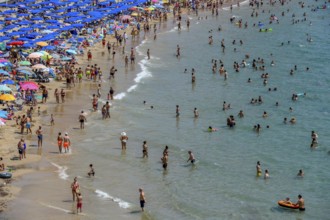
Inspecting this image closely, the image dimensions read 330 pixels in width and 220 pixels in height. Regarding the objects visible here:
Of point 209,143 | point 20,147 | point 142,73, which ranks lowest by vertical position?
point 209,143

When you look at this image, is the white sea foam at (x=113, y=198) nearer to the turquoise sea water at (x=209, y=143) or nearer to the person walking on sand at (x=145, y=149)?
the turquoise sea water at (x=209, y=143)

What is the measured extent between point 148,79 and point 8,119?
15.1m

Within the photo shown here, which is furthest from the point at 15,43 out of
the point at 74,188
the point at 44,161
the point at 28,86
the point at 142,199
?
the point at 142,199

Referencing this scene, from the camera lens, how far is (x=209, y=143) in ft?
116

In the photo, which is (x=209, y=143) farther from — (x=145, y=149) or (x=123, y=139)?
(x=123, y=139)

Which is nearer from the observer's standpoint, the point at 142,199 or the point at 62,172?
the point at 142,199

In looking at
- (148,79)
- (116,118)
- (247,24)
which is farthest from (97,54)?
(247,24)

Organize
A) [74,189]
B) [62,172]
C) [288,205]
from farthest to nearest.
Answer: [62,172]
[288,205]
[74,189]

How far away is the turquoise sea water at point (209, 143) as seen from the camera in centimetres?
2766

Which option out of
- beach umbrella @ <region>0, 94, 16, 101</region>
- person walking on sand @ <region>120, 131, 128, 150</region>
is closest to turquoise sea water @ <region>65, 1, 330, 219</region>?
person walking on sand @ <region>120, 131, 128, 150</region>

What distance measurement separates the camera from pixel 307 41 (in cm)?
6725

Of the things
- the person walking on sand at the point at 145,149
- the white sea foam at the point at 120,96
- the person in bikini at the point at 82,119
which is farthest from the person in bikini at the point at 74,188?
the white sea foam at the point at 120,96

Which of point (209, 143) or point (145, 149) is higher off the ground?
point (145, 149)

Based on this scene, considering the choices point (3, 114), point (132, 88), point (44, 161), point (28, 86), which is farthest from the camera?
point (132, 88)
